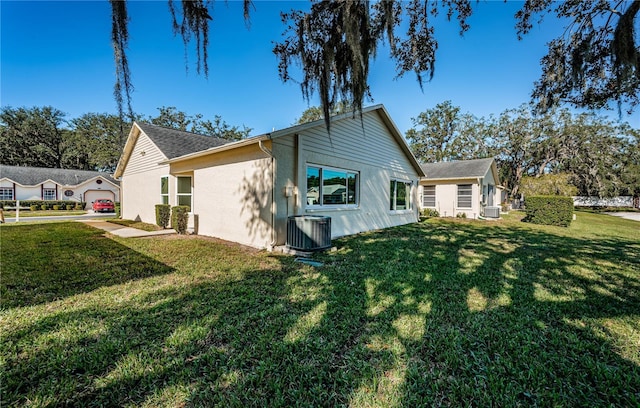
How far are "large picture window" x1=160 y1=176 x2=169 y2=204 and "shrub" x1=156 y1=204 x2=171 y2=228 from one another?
2.15 feet

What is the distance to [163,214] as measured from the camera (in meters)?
10.3

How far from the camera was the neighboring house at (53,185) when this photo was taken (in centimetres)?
2800

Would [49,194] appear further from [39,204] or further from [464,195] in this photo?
[464,195]

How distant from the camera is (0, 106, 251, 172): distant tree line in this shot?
34750 mm

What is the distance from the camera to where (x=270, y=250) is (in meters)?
6.85

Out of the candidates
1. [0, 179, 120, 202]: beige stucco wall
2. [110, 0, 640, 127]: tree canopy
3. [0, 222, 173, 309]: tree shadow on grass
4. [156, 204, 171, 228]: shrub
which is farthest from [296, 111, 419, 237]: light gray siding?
[0, 179, 120, 202]: beige stucco wall

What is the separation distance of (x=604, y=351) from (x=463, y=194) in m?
16.4

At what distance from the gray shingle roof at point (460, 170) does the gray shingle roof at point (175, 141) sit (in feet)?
46.9

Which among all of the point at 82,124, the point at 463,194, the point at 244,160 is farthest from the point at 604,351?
the point at 82,124

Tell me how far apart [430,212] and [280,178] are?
45.3 ft

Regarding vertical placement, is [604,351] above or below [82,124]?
below

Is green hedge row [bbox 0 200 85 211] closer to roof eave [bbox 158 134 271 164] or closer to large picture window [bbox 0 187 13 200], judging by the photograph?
large picture window [bbox 0 187 13 200]

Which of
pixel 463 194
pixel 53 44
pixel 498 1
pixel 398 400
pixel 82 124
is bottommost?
pixel 398 400

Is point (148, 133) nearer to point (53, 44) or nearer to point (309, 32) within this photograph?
point (53, 44)
